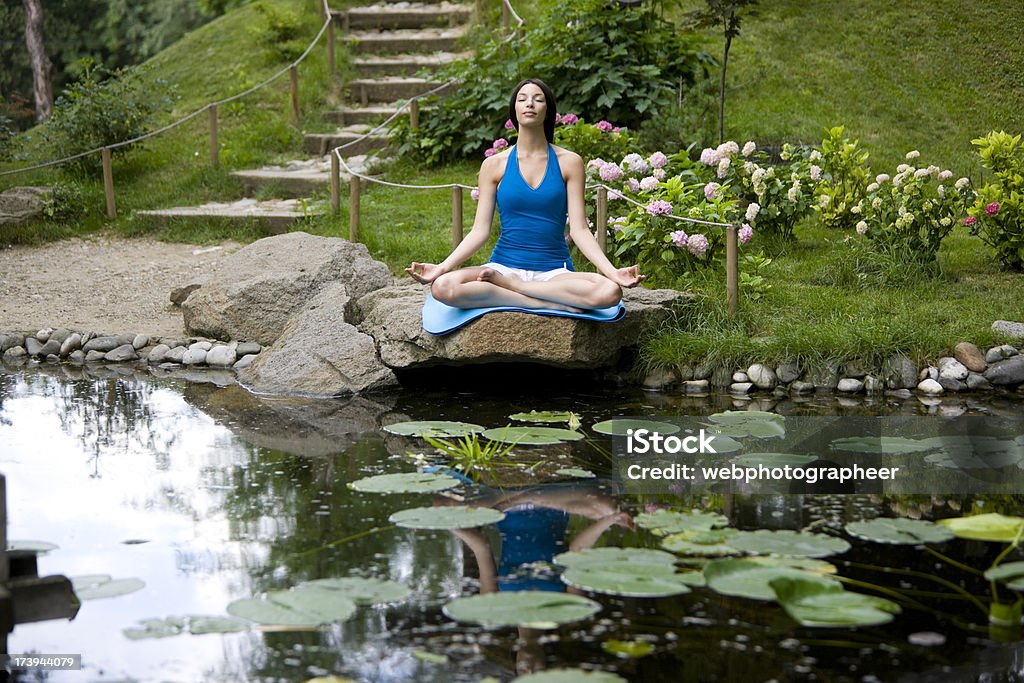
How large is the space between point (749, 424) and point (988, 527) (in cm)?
171

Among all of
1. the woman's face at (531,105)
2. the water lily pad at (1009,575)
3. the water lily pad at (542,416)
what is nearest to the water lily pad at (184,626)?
the water lily pad at (1009,575)

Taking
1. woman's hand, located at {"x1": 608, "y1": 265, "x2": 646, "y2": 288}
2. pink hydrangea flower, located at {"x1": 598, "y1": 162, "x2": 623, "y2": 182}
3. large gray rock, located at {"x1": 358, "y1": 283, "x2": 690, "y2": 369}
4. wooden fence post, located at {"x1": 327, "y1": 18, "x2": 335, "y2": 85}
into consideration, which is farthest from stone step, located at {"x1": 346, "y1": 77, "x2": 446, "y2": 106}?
woman's hand, located at {"x1": 608, "y1": 265, "x2": 646, "y2": 288}

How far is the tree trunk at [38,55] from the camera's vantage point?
16.6 m

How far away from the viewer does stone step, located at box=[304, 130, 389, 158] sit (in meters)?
12.5

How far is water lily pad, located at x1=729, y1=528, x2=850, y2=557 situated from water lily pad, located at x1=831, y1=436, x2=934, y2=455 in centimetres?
133

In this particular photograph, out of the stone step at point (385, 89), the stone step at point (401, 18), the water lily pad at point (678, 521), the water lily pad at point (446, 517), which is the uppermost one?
the stone step at point (401, 18)

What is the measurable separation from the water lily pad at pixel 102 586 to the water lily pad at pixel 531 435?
83.7 inches

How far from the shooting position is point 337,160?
10633 millimetres

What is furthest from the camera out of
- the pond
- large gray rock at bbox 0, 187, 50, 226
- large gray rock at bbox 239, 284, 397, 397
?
large gray rock at bbox 0, 187, 50, 226

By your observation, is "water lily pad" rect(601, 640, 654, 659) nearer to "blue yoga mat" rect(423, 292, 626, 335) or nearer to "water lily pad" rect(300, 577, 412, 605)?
"water lily pad" rect(300, 577, 412, 605)

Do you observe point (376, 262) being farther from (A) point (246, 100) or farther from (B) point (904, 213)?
(A) point (246, 100)

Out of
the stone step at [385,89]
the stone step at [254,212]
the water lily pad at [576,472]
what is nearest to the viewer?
the water lily pad at [576,472]

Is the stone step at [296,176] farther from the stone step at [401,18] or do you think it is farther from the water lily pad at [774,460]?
the water lily pad at [774,460]

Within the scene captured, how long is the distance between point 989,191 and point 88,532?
6.32 metres
